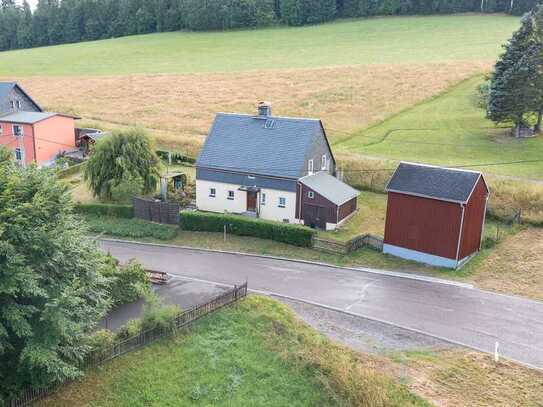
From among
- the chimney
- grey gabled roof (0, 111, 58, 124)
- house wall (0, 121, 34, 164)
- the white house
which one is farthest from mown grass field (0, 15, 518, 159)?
the chimney

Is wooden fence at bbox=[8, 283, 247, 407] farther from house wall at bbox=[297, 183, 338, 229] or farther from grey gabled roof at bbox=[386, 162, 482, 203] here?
grey gabled roof at bbox=[386, 162, 482, 203]

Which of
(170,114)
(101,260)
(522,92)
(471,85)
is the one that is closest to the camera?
(101,260)

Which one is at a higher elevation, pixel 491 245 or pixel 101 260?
pixel 101 260

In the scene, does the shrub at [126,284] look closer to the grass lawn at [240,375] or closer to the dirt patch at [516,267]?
the grass lawn at [240,375]

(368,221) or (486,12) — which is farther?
(486,12)

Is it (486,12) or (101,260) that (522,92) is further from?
(486,12)

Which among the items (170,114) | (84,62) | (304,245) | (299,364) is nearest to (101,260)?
(299,364)

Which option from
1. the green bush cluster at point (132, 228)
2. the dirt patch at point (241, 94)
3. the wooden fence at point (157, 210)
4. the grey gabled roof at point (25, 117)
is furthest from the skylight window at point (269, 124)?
the grey gabled roof at point (25, 117)
